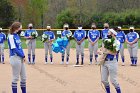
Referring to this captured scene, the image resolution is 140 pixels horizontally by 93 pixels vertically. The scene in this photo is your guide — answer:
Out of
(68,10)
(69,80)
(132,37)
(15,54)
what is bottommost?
(69,80)

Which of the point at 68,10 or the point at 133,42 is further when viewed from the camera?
the point at 68,10

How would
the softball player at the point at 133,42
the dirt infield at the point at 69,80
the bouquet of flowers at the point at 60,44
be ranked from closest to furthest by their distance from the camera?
the dirt infield at the point at 69,80 < the softball player at the point at 133,42 < the bouquet of flowers at the point at 60,44

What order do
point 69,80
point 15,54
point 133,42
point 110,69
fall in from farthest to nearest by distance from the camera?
point 133,42
point 69,80
point 15,54
point 110,69

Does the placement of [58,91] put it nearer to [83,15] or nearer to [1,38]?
[1,38]

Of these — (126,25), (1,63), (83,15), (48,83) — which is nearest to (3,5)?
(83,15)

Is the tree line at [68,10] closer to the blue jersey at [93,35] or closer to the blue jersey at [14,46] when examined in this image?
the blue jersey at [93,35]

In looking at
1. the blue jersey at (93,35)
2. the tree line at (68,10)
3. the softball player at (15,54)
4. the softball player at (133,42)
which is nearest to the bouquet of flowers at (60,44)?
the blue jersey at (93,35)

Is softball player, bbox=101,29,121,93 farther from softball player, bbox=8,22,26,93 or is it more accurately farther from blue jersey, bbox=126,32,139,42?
blue jersey, bbox=126,32,139,42

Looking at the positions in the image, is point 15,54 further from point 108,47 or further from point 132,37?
point 132,37

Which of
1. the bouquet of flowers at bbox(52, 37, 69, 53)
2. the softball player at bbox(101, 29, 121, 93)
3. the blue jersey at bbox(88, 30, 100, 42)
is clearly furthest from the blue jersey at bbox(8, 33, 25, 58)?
the blue jersey at bbox(88, 30, 100, 42)

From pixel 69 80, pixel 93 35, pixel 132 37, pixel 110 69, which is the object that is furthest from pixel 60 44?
pixel 110 69

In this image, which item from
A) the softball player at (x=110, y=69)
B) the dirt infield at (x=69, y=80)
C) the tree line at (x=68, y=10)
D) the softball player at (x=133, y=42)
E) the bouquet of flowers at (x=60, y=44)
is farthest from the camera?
the tree line at (x=68, y=10)

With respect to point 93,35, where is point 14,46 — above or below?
below

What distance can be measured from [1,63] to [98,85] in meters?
9.95
